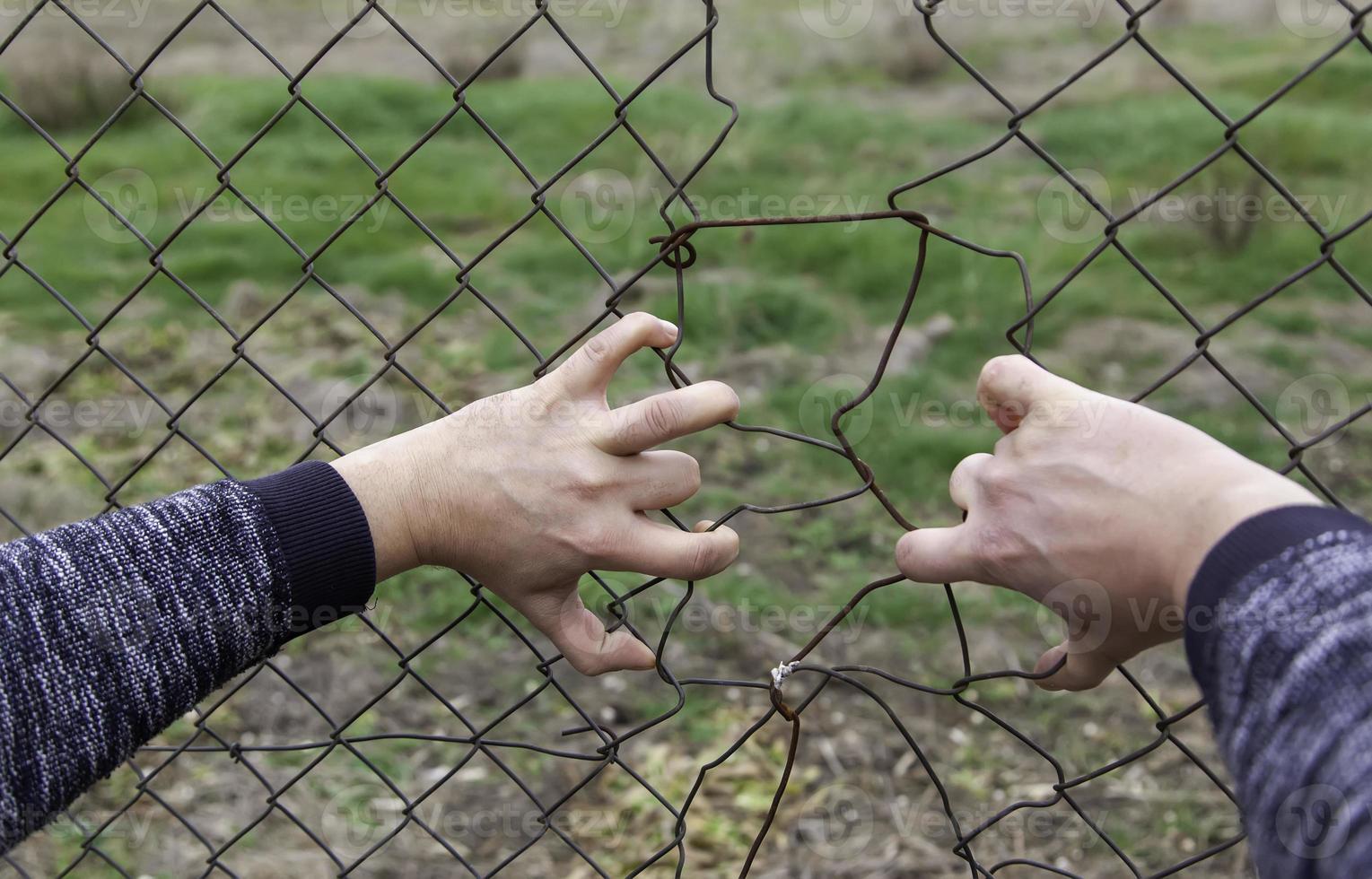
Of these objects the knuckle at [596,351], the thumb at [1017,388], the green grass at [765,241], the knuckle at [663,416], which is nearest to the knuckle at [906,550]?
the thumb at [1017,388]

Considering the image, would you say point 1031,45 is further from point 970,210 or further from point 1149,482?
point 1149,482

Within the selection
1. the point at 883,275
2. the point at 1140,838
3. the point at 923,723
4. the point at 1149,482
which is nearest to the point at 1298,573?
the point at 1149,482

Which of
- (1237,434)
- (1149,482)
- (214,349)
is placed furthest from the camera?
(214,349)

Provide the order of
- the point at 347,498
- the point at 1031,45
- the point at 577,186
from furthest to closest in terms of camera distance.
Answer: the point at 1031,45
the point at 577,186
the point at 347,498

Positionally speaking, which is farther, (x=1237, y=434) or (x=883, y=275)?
(x=883, y=275)

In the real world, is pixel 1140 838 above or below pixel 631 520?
below

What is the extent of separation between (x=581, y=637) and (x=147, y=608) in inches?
18.2

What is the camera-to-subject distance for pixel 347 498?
1260 millimetres

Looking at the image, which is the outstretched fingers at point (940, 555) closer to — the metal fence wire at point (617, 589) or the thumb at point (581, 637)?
the metal fence wire at point (617, 589)

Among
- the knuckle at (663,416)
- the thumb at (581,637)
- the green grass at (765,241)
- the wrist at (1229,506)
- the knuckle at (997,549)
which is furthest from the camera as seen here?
the green grass at (765,241)

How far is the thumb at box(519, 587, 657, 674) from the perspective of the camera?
1330 millimetres

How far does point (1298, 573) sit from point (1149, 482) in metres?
0.15

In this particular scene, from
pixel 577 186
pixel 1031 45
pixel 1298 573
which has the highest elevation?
pixel 1298 573

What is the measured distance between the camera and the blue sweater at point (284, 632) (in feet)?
Result: 2.77
